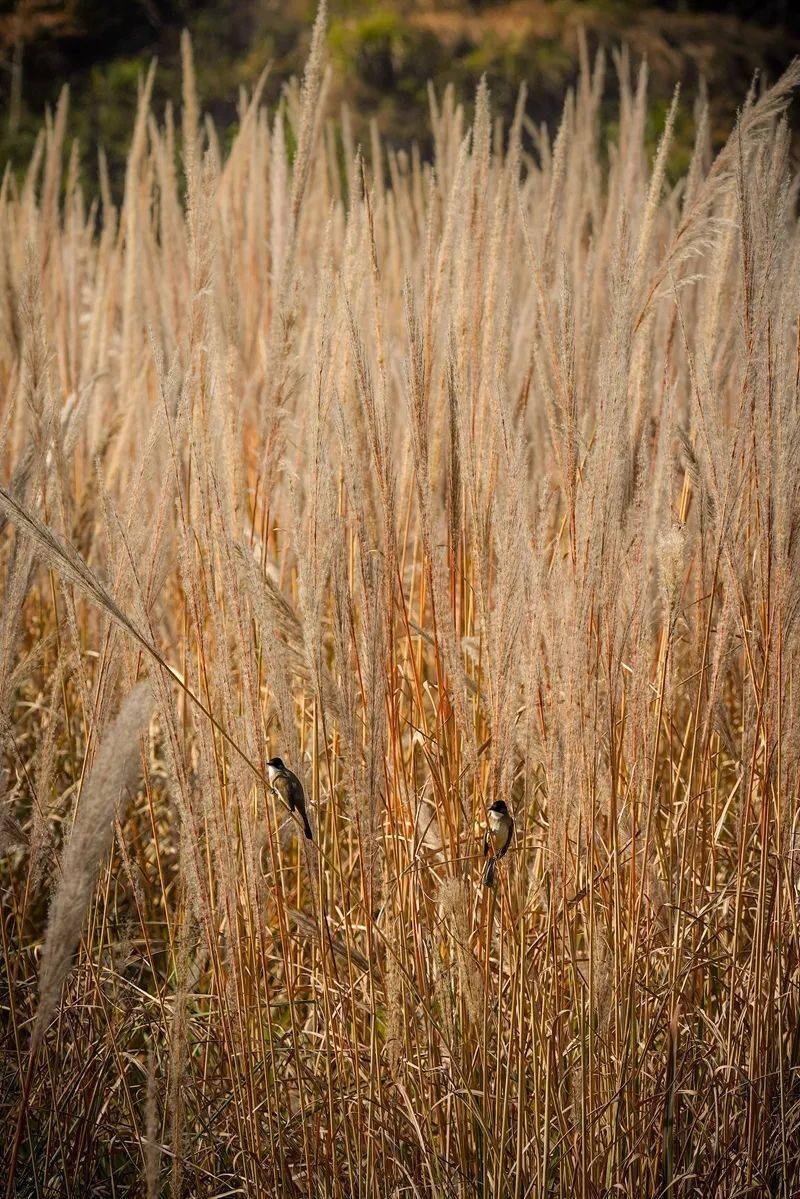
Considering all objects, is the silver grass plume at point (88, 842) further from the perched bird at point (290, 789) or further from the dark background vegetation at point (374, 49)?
the dark background vegetation at point (374, 49)

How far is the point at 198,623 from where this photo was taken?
1034 mm

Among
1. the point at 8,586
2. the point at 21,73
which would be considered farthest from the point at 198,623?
Result: the point at 21,73

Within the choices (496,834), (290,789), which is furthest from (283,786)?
(496,834)

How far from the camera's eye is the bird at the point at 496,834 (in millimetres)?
885

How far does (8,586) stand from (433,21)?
1187 centimetres

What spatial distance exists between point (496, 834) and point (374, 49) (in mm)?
11392

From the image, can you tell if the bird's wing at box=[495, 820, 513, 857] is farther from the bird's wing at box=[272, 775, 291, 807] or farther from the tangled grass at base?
the bird's wing at box=[272, 775, 291, 807]

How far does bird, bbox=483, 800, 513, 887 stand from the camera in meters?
0.88

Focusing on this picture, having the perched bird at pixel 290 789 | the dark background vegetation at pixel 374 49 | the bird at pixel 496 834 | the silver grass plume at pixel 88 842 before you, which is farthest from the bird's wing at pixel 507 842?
the dark background vegetation at pixel 374 49

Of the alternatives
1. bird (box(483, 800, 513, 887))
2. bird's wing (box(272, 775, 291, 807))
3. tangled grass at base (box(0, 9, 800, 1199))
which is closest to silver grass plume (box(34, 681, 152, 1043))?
tangled grass at base (box(0, 9, 800, 1199))

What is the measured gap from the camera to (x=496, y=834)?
2.95ft

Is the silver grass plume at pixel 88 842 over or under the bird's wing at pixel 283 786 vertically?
over

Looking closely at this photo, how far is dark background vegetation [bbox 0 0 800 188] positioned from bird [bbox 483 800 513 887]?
10019 millimetres

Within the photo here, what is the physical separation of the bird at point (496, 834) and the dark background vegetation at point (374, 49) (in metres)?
10.0
